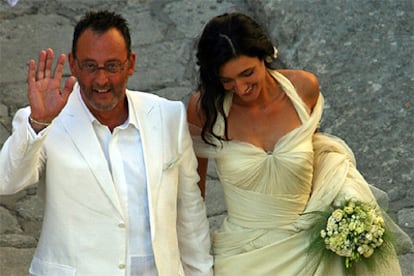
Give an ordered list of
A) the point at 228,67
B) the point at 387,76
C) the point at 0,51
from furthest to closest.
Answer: the point at 0,51 → the point at 387,76 → the point at 228,67

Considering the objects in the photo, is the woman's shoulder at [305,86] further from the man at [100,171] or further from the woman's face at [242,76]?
A: the man at [100,171]

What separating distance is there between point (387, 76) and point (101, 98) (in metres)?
3.76

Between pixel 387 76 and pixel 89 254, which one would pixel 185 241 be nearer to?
pixel 89 254

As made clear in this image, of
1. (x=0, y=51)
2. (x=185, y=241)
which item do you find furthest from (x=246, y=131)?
(x=0, y=51)

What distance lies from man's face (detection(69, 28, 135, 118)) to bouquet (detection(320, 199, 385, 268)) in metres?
0.93

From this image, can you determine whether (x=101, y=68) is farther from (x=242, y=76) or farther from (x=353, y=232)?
(x=353, y=232)

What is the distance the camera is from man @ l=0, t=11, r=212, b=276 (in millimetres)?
3725

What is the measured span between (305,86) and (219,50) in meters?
0.49

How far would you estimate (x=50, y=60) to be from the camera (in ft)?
12.2

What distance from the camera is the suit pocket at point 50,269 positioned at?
3.78 metres

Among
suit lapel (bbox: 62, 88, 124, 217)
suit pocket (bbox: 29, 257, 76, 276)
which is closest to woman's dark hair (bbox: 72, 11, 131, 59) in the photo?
suit lapel (bbox: 62, 88, 124, 217)

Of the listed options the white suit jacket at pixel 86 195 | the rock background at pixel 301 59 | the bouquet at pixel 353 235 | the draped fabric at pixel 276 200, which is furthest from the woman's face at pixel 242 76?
the rock background at pixel 301 59

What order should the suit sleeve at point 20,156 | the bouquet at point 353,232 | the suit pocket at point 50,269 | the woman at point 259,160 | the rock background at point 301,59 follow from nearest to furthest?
1. the suit sleeve at point 20,156
2. the suit pocket at point 50,269
3. the bouquet at point 353,232
4. the woman at point 259,160
5. the rock background at point 301,59

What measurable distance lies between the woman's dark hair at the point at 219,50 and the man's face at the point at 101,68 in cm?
39
